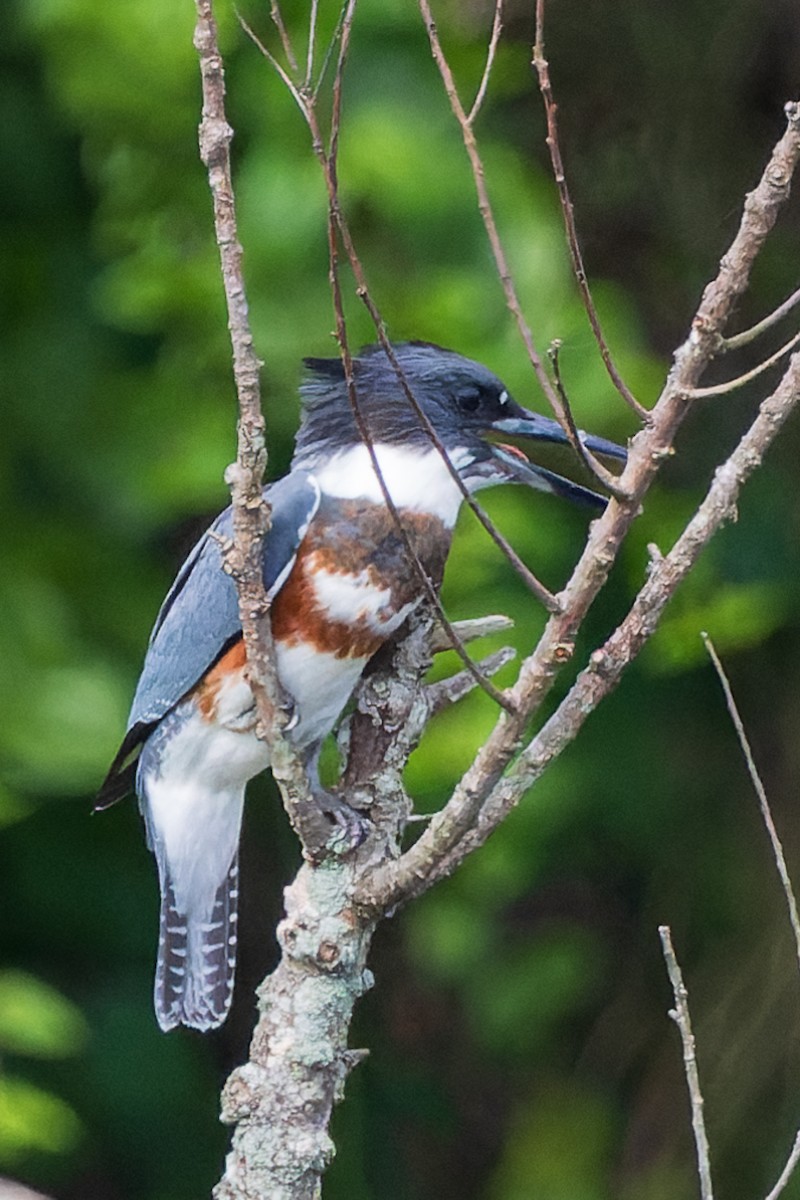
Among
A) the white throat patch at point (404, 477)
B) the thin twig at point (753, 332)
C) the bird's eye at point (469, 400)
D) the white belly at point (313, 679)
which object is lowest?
the white belly at point (313, 679)

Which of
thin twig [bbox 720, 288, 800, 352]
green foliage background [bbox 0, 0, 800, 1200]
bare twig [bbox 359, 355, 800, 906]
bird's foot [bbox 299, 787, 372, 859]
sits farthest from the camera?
green foliage background [bbox 0, 0, 800, 1200]

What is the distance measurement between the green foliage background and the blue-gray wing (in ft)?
0.96

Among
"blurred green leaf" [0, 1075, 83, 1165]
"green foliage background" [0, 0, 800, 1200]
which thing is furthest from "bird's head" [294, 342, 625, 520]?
"blurred green leaf" [0, 1075, 83, 1165]

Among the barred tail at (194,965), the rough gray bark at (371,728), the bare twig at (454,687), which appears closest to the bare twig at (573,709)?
the rough gray bark at (371,728)

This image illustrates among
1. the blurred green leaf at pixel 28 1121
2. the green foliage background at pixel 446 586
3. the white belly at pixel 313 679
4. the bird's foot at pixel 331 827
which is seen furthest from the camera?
the green foliage background at pixel 446 586

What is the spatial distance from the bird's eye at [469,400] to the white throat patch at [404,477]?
0.04 m

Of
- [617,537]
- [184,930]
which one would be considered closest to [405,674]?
[184,930]

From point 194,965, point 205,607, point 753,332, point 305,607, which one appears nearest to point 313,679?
point 305,607

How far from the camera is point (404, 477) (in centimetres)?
186

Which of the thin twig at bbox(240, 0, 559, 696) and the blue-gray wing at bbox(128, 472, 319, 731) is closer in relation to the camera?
the thin twig at bbox(240, 0, 559, 696)

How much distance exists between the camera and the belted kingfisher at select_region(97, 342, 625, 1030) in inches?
69.6

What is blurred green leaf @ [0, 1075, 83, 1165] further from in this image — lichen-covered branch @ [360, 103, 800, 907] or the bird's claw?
lichen-covered branch @ [360, 103, 800, 907]

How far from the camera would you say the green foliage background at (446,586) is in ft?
7.30

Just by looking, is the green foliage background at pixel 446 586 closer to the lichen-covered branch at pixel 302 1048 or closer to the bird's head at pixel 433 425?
the bird's head at pixel 433 425
